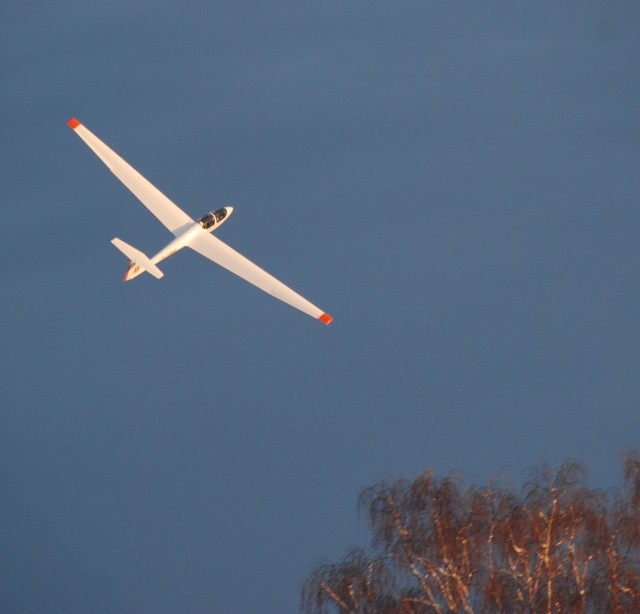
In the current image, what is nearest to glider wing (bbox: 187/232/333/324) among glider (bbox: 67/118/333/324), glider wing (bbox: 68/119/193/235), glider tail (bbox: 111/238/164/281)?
glider (bbox: 67/118/333/324)

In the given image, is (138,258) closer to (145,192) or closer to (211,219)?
(211,219)

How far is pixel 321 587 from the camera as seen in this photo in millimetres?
44406

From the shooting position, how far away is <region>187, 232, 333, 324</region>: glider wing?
64.8 metres

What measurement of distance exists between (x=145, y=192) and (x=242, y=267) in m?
6.69

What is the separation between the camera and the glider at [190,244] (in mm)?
63531

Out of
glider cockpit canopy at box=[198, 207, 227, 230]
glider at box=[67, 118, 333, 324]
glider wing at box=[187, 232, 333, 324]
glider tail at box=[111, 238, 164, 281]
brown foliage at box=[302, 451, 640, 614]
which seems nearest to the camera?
brown foliage at box=[302, 451, 640, 614]

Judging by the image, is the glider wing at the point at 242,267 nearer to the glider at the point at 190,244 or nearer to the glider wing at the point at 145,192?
the glider at the point at 190,244

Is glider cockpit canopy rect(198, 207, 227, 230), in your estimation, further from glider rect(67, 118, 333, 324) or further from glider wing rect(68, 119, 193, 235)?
glider wing rect(68, 119, 193, 235)

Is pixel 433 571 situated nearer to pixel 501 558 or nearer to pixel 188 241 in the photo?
pixel 501 558

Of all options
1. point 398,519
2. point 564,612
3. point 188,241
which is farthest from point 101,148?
point 564,612

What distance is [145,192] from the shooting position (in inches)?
2734

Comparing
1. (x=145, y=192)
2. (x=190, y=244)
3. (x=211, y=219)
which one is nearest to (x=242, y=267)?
(x=190, y=244)

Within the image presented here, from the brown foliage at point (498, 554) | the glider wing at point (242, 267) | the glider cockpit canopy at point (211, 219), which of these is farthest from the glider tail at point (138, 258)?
the brown foliage at point (498, 554)

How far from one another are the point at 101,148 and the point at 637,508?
116 ft
